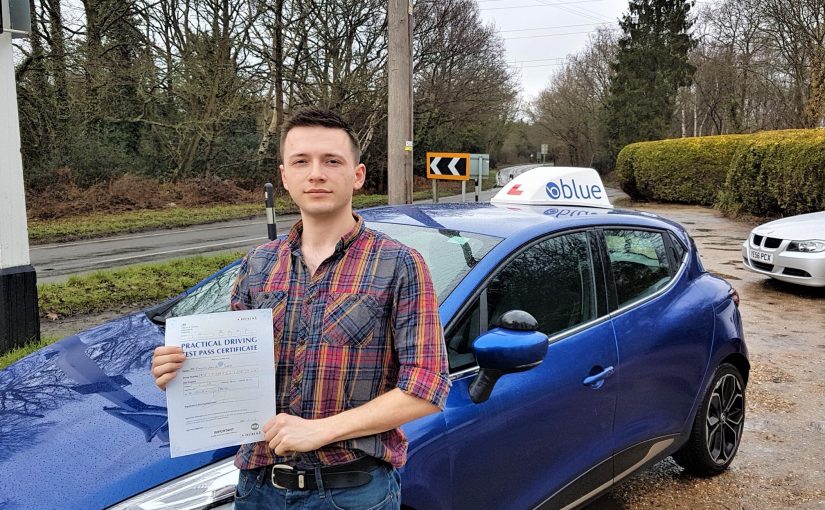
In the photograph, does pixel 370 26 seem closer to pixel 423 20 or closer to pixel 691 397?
pixel 423 20

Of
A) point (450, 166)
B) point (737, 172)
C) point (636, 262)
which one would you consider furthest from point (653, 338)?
point (737, 172)

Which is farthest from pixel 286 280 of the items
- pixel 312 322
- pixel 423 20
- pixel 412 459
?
pixel 423 20

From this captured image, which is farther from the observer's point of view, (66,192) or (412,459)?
(66,192)

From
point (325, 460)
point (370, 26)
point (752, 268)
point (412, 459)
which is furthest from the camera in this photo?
point (370, 26)

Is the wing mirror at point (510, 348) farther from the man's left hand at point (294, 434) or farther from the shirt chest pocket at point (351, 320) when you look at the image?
the man's left hand at point (294, 434)

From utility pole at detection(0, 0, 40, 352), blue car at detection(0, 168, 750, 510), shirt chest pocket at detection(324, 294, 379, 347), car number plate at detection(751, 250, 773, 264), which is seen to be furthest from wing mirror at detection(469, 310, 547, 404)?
car number plate at detection(751, 250, 773, 264)

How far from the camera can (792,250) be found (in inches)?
301

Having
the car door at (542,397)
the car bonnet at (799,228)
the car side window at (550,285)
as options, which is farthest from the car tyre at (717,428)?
the car bonnet at (799,228)

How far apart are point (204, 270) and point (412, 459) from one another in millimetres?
7276

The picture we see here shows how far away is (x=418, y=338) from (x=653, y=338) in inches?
75.5

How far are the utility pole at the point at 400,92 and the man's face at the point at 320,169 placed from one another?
587cm

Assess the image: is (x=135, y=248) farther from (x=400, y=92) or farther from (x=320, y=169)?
(x=320, y=169)

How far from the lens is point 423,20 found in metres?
29.0

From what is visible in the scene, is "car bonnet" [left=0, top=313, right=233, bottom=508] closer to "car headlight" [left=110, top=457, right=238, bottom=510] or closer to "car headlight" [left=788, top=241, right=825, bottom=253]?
"car headlight" [left=110, top=457, right=238, bottom=510]
